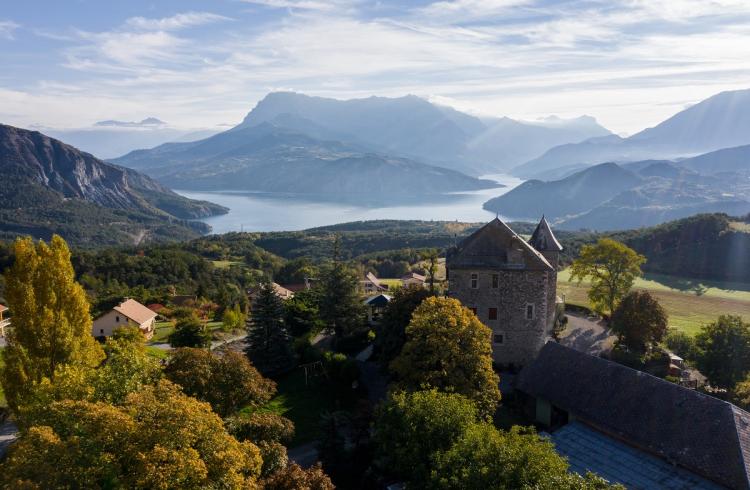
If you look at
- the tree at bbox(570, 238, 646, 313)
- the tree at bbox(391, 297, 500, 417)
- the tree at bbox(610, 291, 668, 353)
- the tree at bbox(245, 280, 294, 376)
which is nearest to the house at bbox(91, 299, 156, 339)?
the tree at bbox(245, 280, 294, 376)

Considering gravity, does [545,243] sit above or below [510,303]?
above

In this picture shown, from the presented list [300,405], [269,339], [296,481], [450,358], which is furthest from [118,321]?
[296,481]

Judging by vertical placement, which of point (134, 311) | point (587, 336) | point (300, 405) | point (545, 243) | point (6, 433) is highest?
point (545, 243)

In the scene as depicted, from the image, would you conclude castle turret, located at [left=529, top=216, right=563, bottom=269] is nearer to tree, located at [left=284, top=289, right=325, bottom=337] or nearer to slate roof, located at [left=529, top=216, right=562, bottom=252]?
slate roof, located at [left=529, top=216, right=562, bottom=252]

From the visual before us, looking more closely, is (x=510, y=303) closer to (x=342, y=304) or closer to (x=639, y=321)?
(x=639, y=321)

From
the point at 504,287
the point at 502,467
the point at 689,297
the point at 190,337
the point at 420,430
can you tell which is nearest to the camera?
the point at 502,467

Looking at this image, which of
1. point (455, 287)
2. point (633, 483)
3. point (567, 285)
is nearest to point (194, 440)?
point (633, 483)
